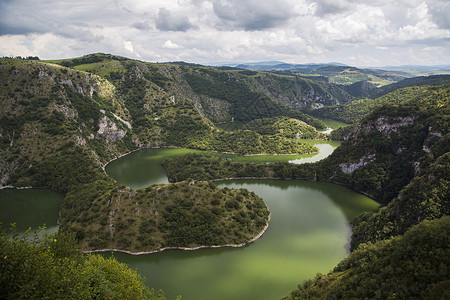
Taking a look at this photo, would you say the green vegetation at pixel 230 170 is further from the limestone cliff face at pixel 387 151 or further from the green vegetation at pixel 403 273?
the green vegetation at pixel 403 273

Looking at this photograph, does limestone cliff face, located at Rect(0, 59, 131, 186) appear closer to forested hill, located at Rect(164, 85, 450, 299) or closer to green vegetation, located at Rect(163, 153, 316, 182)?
green vegetation, located at Rect(163, 153, 316, 182)

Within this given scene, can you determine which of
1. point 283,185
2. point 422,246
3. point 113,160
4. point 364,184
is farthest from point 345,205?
point 113,160

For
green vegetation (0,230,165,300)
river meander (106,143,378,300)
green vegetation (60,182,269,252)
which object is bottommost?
river meander (106,143,378,300)

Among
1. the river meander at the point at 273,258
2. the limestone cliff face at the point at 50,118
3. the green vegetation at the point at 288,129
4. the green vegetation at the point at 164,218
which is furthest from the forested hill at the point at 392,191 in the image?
the green vegetation at the point at 288,129

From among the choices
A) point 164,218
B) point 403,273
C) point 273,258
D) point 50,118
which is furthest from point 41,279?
point 50,118

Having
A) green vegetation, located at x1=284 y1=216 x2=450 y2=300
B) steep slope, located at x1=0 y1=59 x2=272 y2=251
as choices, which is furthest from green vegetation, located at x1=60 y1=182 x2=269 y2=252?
green vegetation, located at x1=284 y1=216 x2=450 y2=300

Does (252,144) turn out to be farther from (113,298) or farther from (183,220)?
(113,298)
